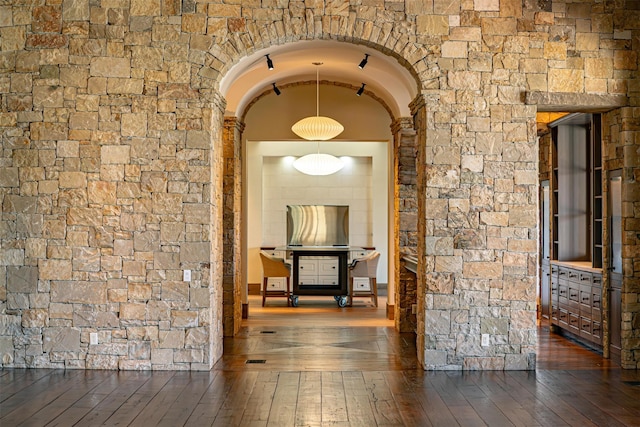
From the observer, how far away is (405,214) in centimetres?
861

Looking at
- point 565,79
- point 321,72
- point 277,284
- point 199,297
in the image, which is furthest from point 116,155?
point 277,284

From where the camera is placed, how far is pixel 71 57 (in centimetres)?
620

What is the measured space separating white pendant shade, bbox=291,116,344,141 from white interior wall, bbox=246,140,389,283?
3715 mm

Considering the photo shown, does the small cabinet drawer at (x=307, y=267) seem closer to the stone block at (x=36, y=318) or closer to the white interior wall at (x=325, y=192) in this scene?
the white interior wall at (x=325, y=192)

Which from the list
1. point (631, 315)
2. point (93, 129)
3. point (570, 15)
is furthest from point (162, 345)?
point (570, 15)

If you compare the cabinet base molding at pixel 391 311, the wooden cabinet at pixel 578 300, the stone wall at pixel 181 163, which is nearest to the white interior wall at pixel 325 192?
the cabinet base molding at pixel 391 311

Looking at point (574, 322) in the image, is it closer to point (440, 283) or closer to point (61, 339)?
point (440, 283)

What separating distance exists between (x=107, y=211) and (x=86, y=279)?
0.70 m

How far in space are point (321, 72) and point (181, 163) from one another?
3216 mm

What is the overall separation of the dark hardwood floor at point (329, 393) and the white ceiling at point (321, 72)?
3.01m

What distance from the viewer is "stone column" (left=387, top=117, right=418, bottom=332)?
845cm

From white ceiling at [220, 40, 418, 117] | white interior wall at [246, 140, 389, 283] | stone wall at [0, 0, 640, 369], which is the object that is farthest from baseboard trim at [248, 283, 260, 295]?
stone wall at [0, 0, 640, 369]

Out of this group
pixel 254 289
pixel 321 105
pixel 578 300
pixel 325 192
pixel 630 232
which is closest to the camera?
pixel 630 232

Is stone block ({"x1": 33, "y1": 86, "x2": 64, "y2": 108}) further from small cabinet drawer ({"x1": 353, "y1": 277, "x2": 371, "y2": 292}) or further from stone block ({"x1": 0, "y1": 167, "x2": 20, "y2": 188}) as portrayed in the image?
small cabinet drawer ({"x1": 353, "y1": 277, "x2": 371, "y2": 292})
